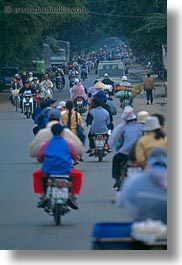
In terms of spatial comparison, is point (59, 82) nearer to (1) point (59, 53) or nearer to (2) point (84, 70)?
(2) point (84, 70)

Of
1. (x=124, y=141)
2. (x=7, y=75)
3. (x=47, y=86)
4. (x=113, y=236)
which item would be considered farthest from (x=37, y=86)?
(x=113, y=236)

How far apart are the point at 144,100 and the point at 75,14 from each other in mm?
2277

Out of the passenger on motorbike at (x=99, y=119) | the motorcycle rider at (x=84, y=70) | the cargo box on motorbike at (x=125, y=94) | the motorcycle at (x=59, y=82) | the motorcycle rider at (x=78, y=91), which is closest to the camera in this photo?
the passenger on motorbike at (x=99, y=119)

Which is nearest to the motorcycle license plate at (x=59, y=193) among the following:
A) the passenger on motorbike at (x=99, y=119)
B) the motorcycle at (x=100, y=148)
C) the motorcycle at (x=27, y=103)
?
the passenger on motorbike at (x=99, y=119)

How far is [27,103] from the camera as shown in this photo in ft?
102

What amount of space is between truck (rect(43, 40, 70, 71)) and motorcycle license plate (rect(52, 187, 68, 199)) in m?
14.0

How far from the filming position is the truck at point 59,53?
28.3m

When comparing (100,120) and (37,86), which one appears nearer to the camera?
(100,120)

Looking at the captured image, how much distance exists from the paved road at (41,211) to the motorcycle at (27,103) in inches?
280

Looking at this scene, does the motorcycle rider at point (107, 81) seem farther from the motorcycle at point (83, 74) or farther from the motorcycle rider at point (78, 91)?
the motorcycle rider at point (78, 91)

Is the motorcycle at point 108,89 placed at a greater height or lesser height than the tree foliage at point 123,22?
lesser

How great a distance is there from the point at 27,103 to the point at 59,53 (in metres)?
1.85

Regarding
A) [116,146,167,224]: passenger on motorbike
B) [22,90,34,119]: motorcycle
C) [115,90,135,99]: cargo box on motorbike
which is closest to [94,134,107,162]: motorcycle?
[115,90,135,99]: cargo box on motorbike

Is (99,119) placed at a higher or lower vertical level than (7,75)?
lower
